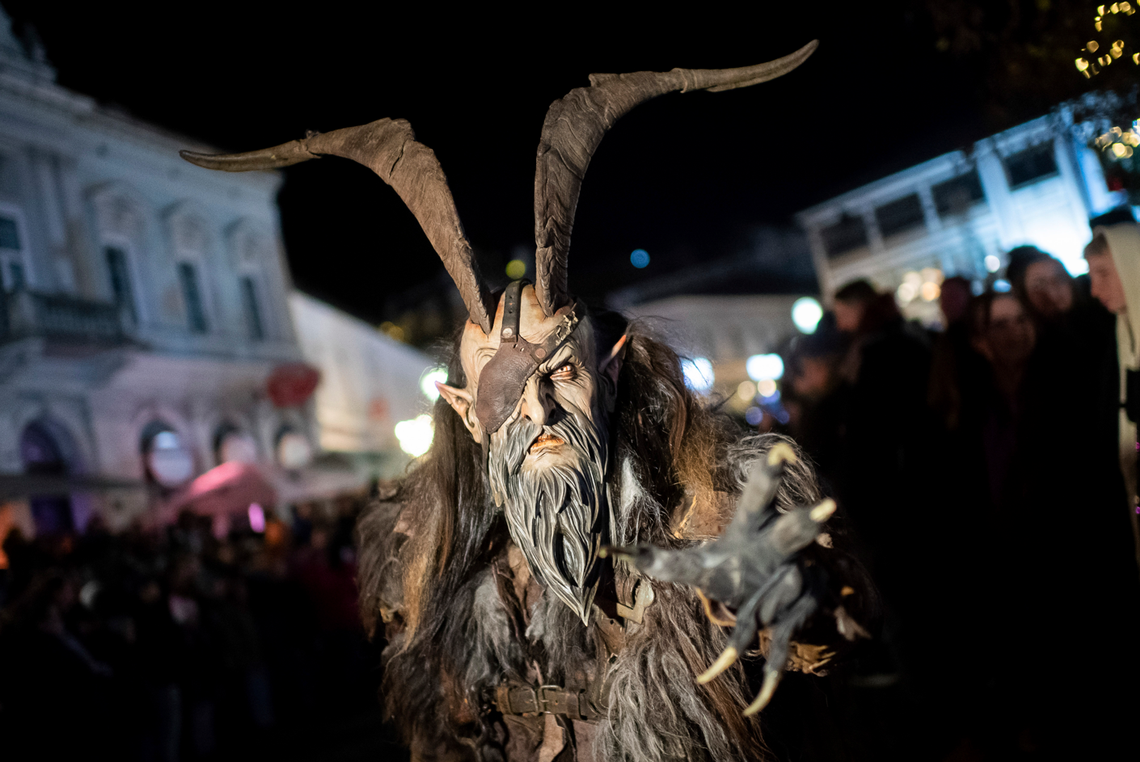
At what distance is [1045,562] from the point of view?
3.84m

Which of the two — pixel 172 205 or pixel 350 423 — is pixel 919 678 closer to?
pixel 172 205

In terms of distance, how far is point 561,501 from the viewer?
6.99 ft

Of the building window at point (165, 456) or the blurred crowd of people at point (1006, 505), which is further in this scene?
the building window at point (165, 456)

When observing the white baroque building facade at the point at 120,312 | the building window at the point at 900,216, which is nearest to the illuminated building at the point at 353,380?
the white baroque building facade at the point at 120,312

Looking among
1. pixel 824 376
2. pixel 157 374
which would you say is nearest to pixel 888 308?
pixel 824 376

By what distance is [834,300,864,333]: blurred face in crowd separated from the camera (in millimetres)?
4926

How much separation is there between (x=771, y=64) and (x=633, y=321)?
79cm

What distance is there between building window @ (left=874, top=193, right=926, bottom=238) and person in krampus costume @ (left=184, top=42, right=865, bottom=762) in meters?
33.4

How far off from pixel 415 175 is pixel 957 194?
32658mm

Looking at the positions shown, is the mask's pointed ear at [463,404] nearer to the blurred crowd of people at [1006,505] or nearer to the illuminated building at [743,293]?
the blurred crowd of people at [1006,505]

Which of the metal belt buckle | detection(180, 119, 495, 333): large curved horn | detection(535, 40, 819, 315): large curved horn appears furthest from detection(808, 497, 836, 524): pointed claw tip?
the metal belt buckle

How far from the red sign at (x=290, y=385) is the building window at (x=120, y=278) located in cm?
377

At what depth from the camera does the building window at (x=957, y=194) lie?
30922 millimetres

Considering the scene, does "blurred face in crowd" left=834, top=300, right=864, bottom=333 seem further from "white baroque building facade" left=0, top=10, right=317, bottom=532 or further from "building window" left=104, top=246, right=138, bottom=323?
"building window" left=104, top=246, right=138, bottom=323
